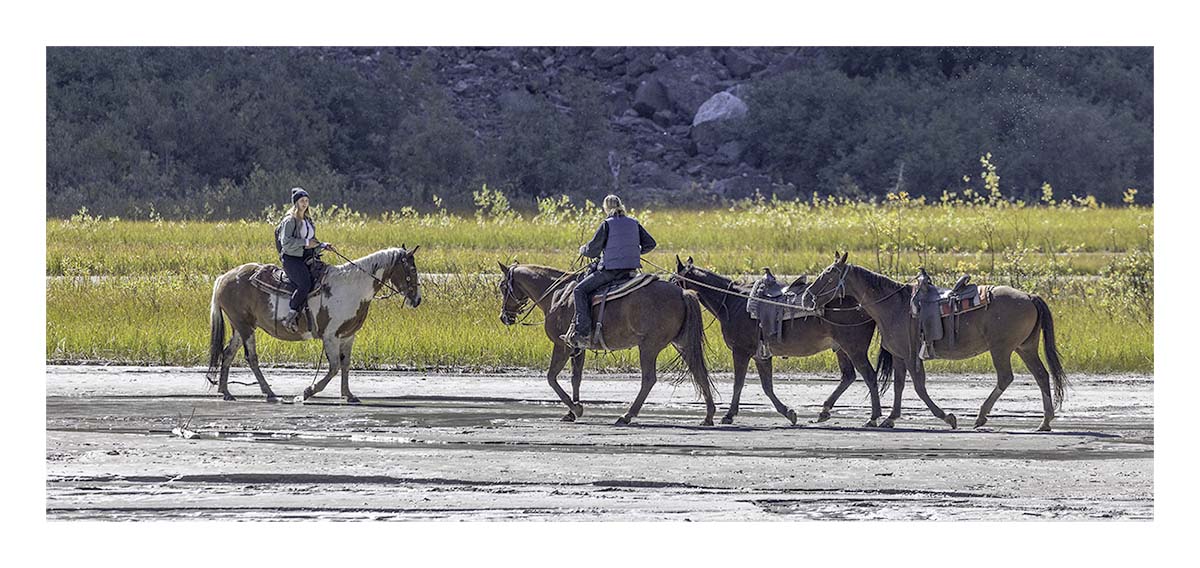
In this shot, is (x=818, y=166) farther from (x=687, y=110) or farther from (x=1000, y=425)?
(x=1000, y=425)

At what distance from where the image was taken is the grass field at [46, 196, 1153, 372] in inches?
736

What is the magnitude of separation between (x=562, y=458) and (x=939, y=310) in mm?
3998

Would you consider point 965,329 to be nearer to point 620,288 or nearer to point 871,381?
point 871,381

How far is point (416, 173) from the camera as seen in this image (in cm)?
4356

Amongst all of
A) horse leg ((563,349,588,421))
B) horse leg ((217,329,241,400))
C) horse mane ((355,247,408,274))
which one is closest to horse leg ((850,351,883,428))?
horse leg ((563,349,588,421))

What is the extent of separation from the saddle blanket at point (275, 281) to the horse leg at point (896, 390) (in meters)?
5.70

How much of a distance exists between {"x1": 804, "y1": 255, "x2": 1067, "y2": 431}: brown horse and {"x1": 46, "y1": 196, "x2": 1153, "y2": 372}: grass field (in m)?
3.98

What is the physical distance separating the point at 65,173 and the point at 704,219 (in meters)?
16.8

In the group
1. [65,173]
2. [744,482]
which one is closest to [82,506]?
[744,482]

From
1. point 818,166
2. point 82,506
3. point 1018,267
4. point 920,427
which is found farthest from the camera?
point 818,166

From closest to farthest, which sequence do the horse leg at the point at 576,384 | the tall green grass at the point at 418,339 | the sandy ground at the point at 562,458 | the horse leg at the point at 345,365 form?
1. the sandy ground at the point at 562,458
2. the horse leg at the point at 576,384
3. the horse leg at the point at 345,365
4. the tall green grass at the point at 418,339

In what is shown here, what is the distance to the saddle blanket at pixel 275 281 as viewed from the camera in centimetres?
1570

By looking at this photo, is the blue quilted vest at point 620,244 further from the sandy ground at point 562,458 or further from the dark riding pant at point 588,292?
the sandy ground at point 562,458

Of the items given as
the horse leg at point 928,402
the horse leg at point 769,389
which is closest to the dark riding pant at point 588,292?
the horse leg at point 769,389
